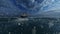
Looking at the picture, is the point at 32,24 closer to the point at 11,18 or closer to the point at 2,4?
the point at 11,18

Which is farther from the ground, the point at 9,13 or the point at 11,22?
the point at 9,13

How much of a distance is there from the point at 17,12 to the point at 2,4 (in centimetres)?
24

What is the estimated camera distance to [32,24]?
2.11 m

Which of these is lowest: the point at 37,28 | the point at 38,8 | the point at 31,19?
the point at 37,28

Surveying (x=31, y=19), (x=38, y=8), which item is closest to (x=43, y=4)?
(x=38, y=8)

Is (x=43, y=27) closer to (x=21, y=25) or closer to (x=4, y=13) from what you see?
(x=21, y=25)

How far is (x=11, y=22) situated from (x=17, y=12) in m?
0.17

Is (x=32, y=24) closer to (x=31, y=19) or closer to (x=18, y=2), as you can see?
(x=31, y=19)

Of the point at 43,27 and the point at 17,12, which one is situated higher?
the point at 17,12

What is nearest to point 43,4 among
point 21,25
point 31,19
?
point 31,19

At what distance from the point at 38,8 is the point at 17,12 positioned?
31 cm

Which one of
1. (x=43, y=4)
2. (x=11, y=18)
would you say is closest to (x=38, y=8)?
(x=43, y=4)

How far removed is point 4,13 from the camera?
6.92 ft

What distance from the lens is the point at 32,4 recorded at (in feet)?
6.97
